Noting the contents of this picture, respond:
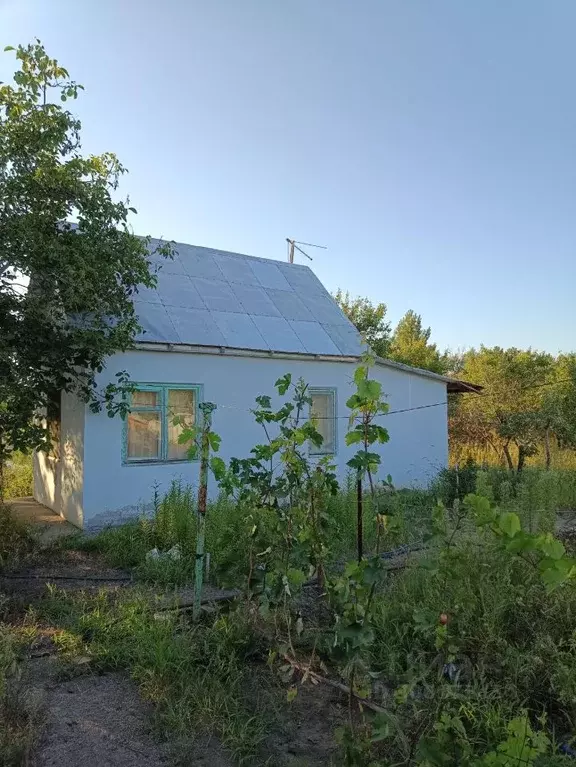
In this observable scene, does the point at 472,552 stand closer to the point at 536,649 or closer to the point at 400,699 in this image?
the point at 536,649

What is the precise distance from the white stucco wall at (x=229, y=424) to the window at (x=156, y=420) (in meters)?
0.15

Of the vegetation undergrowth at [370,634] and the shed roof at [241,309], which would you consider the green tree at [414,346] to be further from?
the vegetation undergrowth at [370,634]

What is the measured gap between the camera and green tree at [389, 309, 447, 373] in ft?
81.9

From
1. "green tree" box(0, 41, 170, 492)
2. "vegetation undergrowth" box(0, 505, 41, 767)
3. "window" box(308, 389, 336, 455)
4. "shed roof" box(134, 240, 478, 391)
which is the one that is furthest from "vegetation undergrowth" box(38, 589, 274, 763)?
"window" box(308, 389, 336, 455)

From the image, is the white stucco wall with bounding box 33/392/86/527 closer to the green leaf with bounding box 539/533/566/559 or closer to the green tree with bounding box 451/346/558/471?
the green leaf with bounding box 539/533/566/559

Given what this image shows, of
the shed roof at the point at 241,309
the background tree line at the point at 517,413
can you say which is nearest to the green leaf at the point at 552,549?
the shed roof at the point at 241,309

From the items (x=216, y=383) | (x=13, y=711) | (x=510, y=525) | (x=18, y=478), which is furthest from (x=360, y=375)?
(x=18, y=478)

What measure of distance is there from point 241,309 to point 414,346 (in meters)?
18.2

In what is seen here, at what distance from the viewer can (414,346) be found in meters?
27.6

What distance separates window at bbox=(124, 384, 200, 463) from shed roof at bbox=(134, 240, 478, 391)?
0.81 meters

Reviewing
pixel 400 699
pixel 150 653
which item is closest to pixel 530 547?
pixel 400 699

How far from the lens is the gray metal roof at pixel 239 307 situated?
9.65m

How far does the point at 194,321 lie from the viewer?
988 cm

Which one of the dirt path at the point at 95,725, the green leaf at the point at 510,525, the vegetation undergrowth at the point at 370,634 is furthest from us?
the dirt path at the point at 95,725
